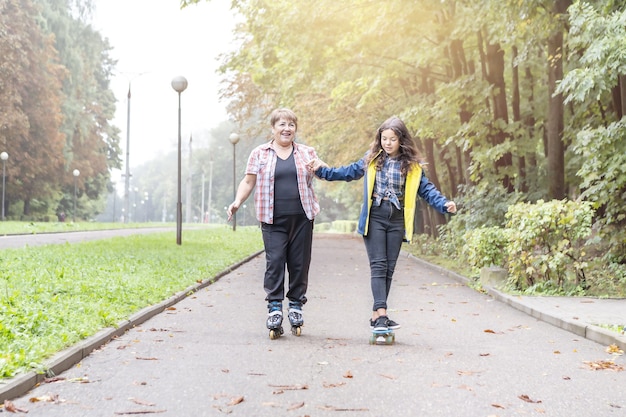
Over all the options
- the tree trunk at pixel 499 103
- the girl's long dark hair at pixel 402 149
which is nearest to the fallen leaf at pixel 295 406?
the girl's long dark hair at pixel 402 149

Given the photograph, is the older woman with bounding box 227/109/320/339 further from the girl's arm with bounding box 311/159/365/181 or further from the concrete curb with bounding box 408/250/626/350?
the concrete curb with bounding box 408/250/626/350

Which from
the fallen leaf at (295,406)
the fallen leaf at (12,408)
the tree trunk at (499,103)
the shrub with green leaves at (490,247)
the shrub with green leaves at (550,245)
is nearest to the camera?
the fallen leaf at (12,408)

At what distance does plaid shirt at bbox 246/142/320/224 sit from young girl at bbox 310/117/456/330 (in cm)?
16

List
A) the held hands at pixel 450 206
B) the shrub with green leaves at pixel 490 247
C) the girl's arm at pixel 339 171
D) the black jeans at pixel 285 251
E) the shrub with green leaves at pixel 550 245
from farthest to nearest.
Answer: the shrub with green leaves at pixel 490 247 → the shrub with green leaves at pixel 550 245 → the black jeans at pixel 285 251 → the girl's arm at pixel 339 171 → the held hands at pixel 450 206

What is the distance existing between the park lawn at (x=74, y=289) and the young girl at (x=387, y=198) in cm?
248

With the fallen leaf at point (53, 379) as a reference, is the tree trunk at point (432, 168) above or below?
above

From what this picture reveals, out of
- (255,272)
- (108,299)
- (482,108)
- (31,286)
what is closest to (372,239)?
(108,299)

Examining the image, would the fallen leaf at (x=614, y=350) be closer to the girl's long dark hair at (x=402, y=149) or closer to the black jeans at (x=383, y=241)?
the black jeans at (x=383, y=241)

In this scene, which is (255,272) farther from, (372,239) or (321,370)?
(321,370)

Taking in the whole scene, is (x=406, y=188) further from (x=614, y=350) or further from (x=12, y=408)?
(x=12, y=408)

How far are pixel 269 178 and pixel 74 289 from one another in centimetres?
358

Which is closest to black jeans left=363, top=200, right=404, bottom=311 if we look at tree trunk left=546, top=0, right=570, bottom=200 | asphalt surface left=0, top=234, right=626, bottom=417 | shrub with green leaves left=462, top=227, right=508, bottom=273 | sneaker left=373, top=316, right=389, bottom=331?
sneaker left=373, top=316, right=389, bottom=331

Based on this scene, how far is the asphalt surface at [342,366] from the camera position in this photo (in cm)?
461

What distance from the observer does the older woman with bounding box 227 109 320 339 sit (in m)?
7.07
